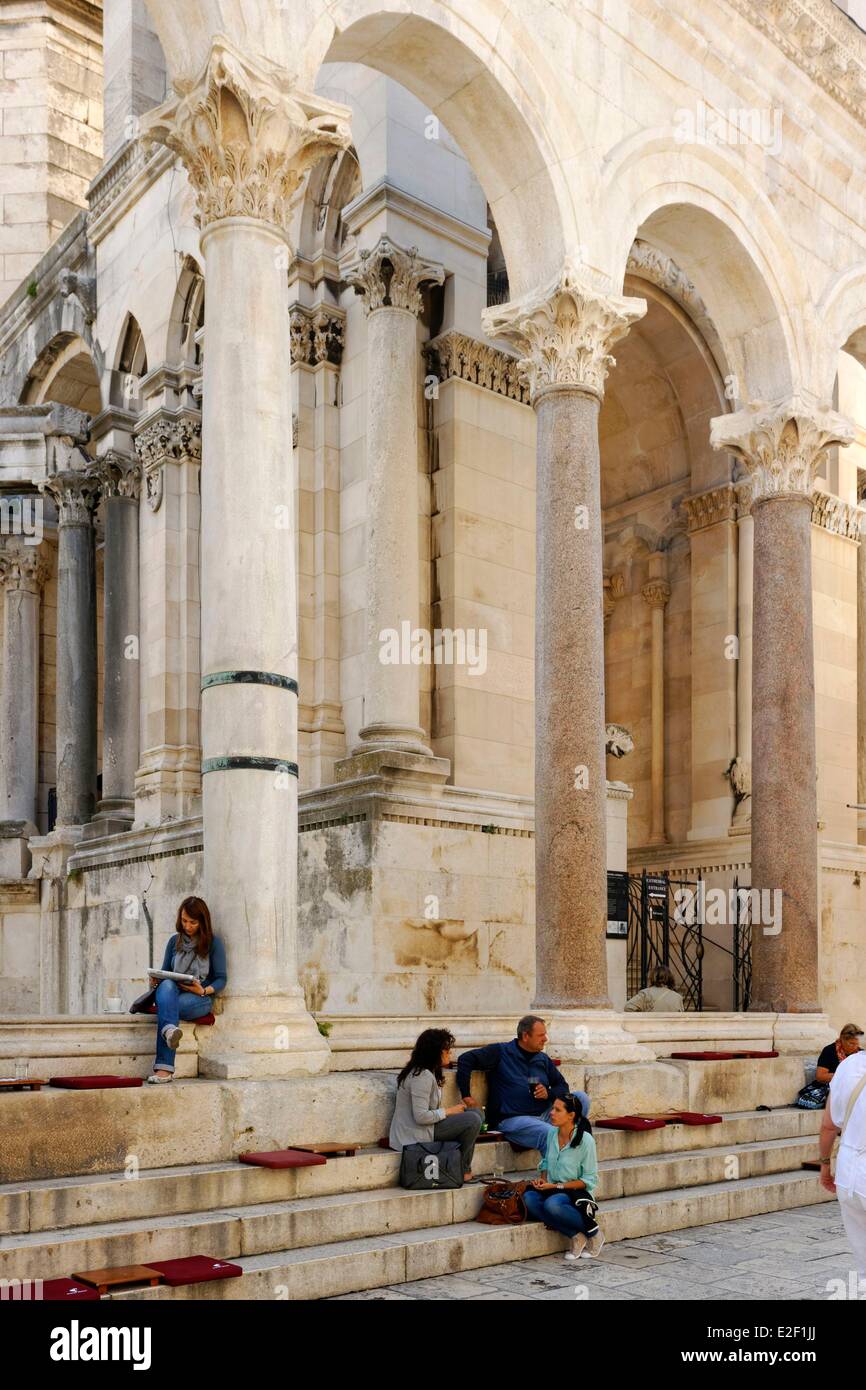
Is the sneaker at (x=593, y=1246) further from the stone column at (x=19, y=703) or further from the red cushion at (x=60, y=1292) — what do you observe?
the stone column at (x=19, y=703)

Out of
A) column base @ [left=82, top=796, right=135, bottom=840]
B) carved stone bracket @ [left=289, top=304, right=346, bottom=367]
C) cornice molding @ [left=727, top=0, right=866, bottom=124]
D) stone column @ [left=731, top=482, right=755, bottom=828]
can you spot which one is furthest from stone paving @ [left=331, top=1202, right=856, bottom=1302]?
cornice molding @ [left=727, top=0, right=866, bottom=124]

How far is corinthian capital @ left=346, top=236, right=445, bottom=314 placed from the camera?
14758mm

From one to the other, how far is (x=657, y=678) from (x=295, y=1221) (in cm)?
1451

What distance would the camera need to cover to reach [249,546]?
31.4 feet

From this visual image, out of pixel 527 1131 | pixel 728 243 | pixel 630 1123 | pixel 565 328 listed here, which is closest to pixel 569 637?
pixel 565 328

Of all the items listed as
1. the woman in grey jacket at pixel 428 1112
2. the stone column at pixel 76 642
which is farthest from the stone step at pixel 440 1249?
the stone column at pixel 76 642

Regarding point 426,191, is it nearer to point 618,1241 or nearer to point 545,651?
point 545,651

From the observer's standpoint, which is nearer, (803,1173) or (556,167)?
(803,1173)

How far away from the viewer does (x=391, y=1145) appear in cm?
Result: 920

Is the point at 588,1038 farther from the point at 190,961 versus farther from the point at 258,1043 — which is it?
the point at 190,961

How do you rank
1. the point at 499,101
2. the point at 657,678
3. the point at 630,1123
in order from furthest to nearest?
the point at 657,678 < the point at 499,101 < the point at 630,1123

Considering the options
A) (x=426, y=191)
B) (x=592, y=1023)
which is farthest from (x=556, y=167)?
(x=592, y=1023)

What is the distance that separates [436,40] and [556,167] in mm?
1536

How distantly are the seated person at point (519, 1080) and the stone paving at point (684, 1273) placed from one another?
1033 millimetres
